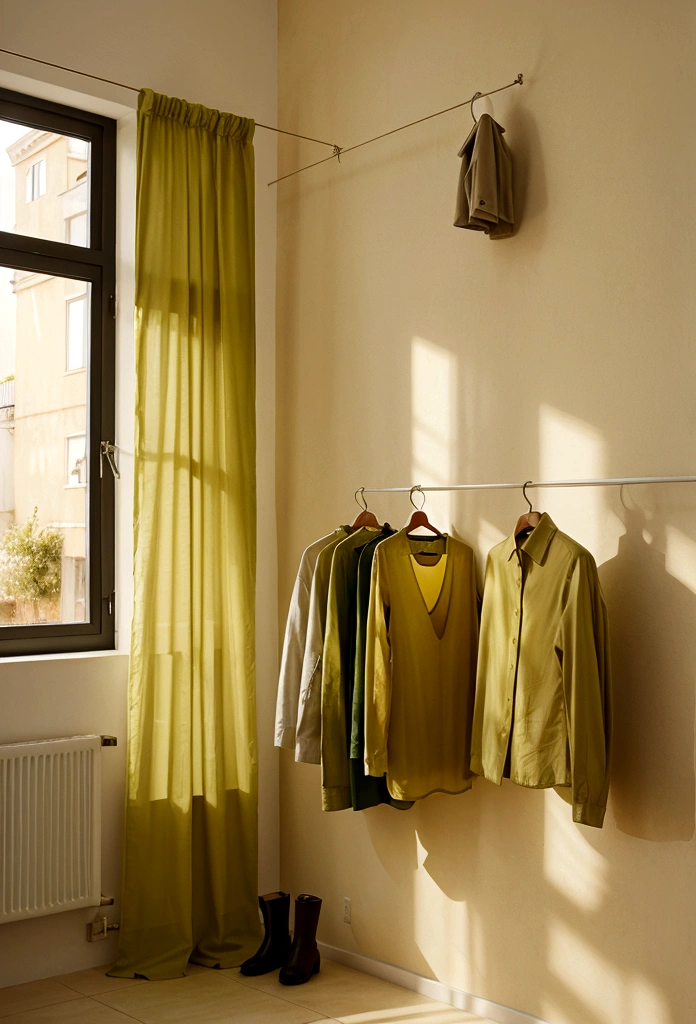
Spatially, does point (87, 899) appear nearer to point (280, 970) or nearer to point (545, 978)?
point (280, 970)

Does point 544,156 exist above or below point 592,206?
above

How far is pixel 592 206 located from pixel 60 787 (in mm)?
2407

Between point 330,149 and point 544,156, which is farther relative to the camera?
point 330,149

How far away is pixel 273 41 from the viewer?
3926 mm

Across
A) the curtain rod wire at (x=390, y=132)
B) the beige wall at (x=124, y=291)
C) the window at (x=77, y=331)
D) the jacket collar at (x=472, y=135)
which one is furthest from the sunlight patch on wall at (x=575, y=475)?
the window at (x=77, y=331)

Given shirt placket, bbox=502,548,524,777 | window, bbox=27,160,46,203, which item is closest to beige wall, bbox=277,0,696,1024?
shirt placket, bbox=502,548,524,777

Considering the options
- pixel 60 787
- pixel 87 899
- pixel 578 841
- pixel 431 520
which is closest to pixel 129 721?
pixel 60 787

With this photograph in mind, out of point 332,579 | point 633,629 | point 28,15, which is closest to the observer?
point 633,629

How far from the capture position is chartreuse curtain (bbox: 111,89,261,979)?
10.9 ft

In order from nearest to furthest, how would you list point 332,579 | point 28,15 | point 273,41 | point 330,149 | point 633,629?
point 633,629 < point 332,579 < point 28,15 < point 330,149 < point 273,41

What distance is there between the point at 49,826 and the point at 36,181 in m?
2.18

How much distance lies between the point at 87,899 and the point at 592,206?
264 cm

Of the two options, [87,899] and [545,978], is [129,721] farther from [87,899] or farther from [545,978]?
[545,978]

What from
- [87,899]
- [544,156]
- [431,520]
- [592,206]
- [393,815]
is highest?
[544,156]
